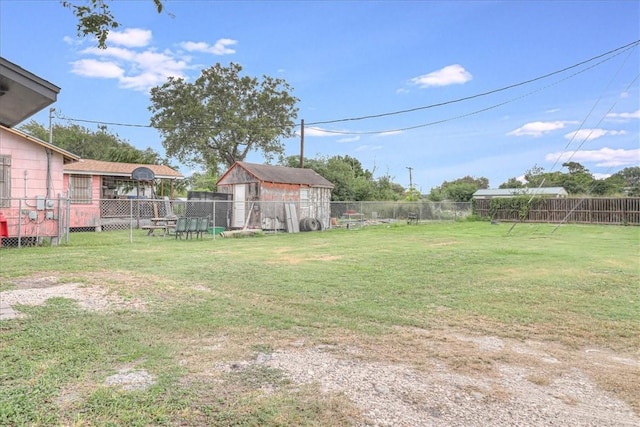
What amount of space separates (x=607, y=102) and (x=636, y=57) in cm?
175

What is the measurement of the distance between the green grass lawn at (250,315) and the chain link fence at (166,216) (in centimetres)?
285

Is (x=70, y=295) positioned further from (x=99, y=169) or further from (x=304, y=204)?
(x=304, y=204)

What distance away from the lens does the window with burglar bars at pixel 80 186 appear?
19.0m

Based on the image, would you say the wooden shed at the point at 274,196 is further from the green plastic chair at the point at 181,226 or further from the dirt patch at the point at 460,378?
the dirt patch at the point at 460,378

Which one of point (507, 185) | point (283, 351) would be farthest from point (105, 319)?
Result: point (507, 185)

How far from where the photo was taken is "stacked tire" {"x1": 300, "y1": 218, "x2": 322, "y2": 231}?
20.2m

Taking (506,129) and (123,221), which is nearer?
(123,221)

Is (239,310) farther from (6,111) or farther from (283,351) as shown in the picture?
(6,111)

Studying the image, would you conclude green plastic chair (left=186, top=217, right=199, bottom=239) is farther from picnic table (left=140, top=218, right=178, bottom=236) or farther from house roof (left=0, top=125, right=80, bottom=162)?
house roof (left=0, top=125, right=80, bottom=162)

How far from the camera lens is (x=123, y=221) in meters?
20.5

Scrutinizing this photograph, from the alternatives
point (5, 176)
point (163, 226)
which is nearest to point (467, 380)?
point (5, 176)

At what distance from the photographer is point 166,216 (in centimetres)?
1977

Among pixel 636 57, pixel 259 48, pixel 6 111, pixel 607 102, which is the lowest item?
pixel 6 111

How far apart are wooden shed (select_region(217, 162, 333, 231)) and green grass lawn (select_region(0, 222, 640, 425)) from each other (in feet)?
29.9
